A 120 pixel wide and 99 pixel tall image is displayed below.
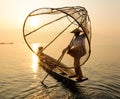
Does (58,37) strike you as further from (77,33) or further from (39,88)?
(39,88)

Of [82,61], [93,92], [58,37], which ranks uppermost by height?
[58,37]

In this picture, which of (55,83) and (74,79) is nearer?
(74,79)

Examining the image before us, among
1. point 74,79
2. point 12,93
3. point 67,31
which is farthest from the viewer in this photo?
point 67,31

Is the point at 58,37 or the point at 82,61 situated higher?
the point at 58,37

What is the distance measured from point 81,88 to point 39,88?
3.35 m

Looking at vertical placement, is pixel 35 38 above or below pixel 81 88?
above

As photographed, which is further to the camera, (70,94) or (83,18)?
(83,18)

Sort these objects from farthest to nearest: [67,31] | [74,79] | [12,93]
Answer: [67,31] < [74,79] < [12,93]

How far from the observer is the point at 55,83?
19.4 meters

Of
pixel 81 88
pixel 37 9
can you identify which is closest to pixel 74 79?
pixel 81 88

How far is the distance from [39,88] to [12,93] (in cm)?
252

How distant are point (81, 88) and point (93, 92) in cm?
139

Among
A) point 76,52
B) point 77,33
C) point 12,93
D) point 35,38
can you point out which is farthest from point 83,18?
point 12,93

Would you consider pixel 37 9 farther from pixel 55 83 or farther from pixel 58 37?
pixel 55 83
